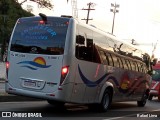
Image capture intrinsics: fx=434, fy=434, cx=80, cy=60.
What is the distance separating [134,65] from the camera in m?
19.5

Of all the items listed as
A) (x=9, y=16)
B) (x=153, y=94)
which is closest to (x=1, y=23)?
(x=9, y=16)

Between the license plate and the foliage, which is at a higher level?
the foliage

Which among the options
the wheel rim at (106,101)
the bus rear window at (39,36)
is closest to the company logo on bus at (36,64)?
the bus rear window at (39,36)

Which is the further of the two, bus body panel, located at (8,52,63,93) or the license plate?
the license plate

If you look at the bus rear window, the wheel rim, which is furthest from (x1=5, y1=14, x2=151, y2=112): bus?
the wheel rim

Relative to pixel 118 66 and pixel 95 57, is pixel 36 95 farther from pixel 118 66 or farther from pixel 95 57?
pixel 118 66

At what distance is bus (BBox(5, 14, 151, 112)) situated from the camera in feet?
42.1

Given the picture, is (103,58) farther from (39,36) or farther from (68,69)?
(39,36)

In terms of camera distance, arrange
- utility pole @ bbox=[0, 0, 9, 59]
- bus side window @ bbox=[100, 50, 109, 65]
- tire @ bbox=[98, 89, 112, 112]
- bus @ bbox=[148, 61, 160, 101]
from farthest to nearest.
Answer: utility pole @ bbox=[0, 0, 9, 59]
bus @ bbox=[148, 61, 160, 101]
tire @ bbox=[98, 89, 112, 112]
bus side window @ bbox=[100, 50, 109, 65]

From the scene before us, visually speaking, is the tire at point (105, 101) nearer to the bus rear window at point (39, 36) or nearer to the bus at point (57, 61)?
the bus at point (57, 61)

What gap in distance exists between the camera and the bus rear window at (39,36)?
13070mm

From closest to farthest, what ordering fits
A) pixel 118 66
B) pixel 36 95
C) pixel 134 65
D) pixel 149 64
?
pixel 36 95, pixel 118 66, pixel 134 65, pixel 149 64

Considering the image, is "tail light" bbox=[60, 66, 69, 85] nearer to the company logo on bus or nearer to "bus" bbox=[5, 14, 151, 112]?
"bus" bbox=[5, 14, 151, 112]

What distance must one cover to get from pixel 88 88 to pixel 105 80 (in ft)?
5.23
